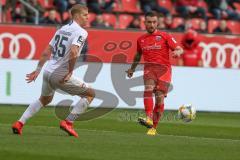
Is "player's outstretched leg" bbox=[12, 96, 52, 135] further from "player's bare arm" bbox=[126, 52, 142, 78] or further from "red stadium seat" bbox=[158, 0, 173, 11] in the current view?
"red stadium seat" bbox=[158, 0, 173, 11]

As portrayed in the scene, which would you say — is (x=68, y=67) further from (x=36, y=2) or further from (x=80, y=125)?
(x=36, y=2)

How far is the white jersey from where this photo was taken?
13148 millimetres

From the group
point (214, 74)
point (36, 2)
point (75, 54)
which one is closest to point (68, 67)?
point (75, 54)

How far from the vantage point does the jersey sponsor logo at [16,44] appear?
2352cm

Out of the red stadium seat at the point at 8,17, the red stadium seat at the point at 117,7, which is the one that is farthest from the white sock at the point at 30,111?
the red stadium seat at the point at 117,7

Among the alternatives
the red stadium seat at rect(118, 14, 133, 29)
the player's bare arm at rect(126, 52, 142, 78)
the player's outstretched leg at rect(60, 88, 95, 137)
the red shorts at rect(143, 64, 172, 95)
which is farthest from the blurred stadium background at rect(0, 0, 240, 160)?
the player's bare arm at rect(126, 52, 142, 78)

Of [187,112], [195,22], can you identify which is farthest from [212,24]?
[187,112]

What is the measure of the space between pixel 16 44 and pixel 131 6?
22.0 feet

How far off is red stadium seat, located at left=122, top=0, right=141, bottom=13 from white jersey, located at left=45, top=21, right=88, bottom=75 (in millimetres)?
15665

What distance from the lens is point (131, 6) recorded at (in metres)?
29.3

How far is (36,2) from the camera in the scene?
26.4 meters

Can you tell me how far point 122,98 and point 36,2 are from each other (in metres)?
5.94

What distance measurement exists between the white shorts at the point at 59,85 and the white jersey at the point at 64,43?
0.29 ft

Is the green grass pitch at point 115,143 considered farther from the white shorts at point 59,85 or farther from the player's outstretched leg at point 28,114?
the white shorts at point 59,85
